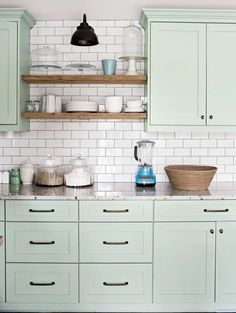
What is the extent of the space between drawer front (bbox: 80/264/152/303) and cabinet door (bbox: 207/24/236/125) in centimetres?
141

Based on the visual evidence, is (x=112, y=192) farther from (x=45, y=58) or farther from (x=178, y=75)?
(x=45, y=58)

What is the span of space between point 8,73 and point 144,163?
143cm

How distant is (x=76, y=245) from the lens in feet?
11.8

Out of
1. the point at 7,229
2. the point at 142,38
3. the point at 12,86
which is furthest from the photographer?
→ the point at 142,38

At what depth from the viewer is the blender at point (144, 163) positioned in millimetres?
4031

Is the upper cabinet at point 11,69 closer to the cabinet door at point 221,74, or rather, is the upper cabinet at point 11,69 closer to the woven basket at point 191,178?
the woven basket at point 191,178

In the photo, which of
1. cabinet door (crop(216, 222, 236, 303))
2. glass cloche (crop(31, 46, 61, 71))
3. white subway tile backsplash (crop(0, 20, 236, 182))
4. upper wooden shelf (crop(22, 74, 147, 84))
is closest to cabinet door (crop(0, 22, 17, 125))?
→ upper wooden shelf (crop(22, 74, 147, 84))

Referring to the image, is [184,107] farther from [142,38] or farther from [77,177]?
[77,177]

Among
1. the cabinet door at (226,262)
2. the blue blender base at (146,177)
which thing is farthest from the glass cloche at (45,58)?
the cabinet door at (226,262)

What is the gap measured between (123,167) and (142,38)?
3.96 feet

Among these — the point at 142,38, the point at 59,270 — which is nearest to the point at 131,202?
the point at 59,270

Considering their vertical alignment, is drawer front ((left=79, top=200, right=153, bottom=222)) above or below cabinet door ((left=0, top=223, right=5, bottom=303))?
above

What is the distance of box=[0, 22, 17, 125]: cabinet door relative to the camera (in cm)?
392

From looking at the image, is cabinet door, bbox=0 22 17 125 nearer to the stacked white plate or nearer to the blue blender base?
the stacked white plate
